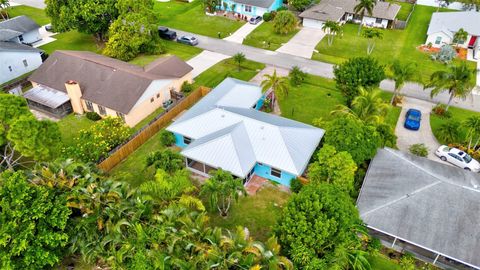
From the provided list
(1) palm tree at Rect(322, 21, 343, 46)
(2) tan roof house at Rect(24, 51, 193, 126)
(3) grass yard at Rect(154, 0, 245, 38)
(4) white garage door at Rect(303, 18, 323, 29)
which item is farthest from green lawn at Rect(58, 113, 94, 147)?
(4) white garage door at Rect(303, 18, 323, 29)

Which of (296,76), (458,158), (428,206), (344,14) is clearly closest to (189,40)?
(296,76)

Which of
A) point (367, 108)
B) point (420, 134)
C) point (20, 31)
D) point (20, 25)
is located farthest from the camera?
point (20, 25)

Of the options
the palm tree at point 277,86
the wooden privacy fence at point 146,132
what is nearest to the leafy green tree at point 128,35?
the wooden privacy fence at point 146,132

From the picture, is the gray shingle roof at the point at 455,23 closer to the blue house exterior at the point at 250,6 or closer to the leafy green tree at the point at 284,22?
the leafy green tree at the point at 284,22

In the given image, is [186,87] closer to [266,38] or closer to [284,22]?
[266,38]

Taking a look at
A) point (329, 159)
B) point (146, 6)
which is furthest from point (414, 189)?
point (146, 6)

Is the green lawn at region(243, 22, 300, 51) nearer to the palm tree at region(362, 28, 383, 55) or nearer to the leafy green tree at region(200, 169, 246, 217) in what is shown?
the palm tree at region(362, 28, 383, 55)
